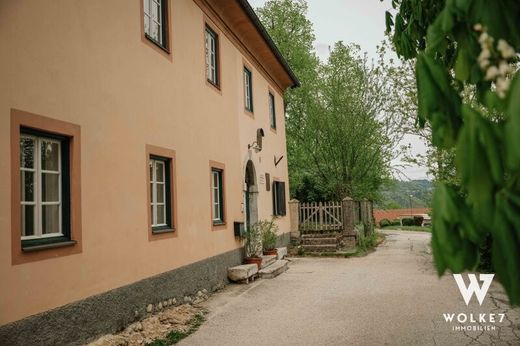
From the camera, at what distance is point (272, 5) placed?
30.0 metres

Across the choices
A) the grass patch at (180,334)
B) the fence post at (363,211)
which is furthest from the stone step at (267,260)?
the fence post at (363,211)

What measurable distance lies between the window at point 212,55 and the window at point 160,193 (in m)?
3.22

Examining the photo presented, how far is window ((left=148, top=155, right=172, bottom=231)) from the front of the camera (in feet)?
25.3

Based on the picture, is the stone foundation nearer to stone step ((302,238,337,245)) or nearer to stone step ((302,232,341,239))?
stone step ((302,238,337,245))

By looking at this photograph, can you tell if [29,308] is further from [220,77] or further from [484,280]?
[484,280]

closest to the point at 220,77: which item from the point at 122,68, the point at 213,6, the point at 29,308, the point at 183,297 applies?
the point at 213,6

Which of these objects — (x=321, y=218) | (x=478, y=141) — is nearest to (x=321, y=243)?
(x=321, y=218)

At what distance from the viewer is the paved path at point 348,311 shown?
19.4 feet

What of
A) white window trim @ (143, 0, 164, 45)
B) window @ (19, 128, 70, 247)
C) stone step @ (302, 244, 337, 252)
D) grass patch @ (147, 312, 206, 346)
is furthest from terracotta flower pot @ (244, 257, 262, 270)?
window @ (19, 128, 70, 247)

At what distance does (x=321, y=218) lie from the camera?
17562mm

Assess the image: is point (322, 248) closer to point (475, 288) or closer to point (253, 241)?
point (253, 241)

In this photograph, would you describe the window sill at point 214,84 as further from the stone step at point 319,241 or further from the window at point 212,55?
the stone step at point 319,241

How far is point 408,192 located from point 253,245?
470 inches

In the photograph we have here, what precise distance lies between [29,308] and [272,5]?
2845 cm
